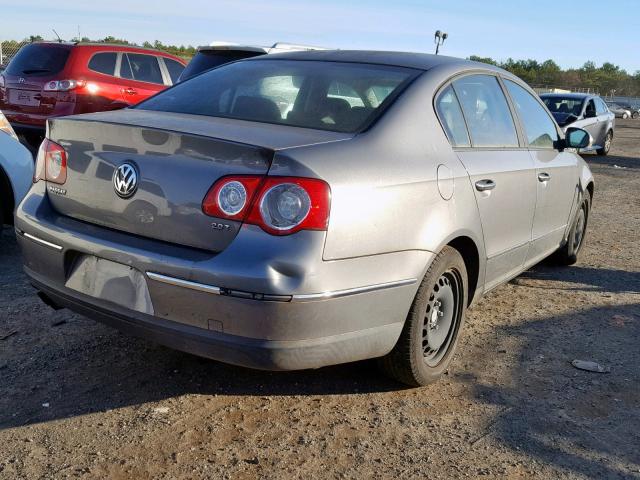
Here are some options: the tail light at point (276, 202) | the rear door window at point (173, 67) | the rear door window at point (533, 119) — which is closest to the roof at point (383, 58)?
the rear door window at point (533, 119)

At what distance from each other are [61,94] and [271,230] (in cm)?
822

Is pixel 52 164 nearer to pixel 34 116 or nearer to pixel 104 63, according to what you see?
pixel 34 116

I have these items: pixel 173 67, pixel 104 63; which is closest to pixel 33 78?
pixel 104 63

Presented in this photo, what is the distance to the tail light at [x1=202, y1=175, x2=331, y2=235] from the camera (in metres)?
2.61

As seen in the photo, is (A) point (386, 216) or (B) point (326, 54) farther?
(B) point (326, 54)

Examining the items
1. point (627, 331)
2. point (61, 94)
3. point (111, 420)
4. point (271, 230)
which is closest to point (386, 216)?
point (271, 230)

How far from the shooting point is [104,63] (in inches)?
412

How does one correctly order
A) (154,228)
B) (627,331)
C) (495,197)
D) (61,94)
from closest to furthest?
1. (154,228)
2. (495,197)
3. (627,331)
4. (61,94)

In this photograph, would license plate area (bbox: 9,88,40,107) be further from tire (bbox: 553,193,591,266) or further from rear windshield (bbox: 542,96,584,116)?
rear windshield (bbox: 542,96,584,116)

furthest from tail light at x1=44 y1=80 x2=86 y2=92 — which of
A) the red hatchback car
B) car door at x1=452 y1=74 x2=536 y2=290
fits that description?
car door at x1=452 y1=74 x2=536 y2=290

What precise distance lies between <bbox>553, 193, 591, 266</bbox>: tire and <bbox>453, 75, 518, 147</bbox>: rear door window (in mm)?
1746

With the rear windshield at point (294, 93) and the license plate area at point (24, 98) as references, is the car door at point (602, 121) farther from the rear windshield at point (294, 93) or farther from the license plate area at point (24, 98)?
the rear windshield at point (294, 93)

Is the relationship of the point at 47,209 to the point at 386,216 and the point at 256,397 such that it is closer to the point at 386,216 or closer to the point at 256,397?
the point at 256,397

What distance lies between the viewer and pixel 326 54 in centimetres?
407
